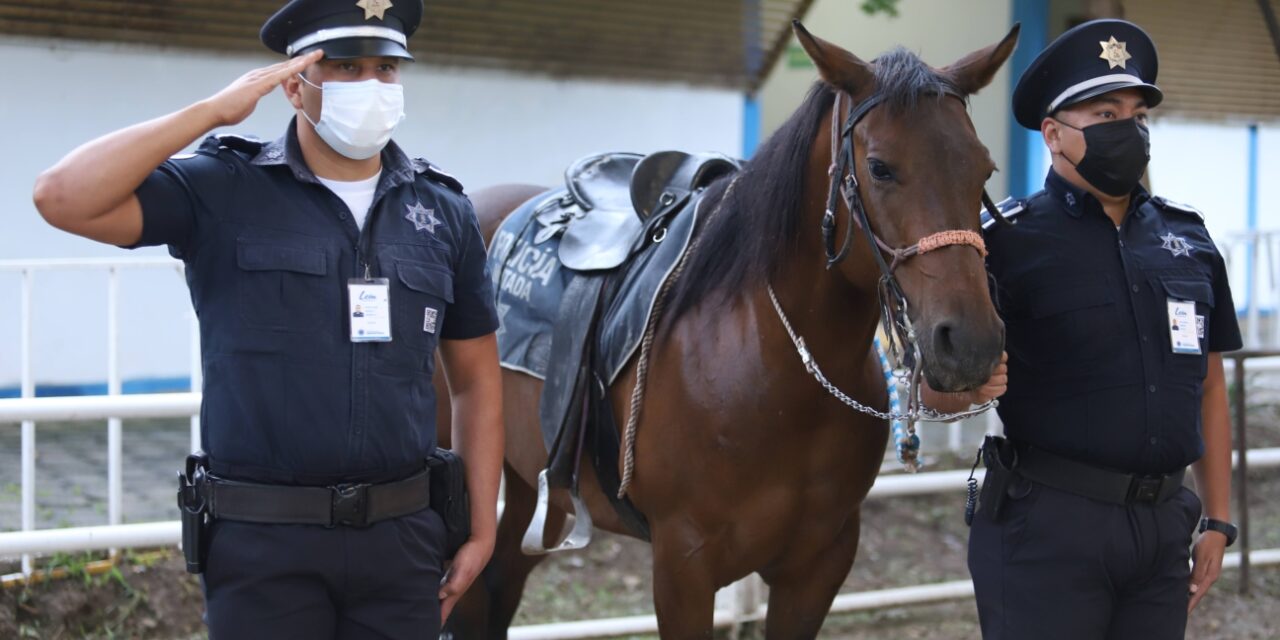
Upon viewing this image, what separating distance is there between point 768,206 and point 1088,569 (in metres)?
1.07

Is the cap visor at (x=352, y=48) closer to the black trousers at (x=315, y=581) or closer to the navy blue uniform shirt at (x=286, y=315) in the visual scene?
the navy blue uniform shirt at (x=286, y=315)

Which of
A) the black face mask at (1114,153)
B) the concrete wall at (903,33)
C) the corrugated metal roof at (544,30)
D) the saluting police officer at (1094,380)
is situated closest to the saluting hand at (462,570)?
the saluting police officer at (1094,380)

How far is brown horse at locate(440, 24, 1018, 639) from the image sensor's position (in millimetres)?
2521

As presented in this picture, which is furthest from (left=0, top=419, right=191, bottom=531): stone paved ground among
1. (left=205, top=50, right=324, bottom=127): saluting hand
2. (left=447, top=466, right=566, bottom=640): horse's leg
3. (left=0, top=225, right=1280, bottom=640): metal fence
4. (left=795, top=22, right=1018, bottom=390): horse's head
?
(left=795, top=22, right=1018, bottom=390): horse's head

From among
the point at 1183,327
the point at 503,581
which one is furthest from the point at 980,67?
the point at 503,581

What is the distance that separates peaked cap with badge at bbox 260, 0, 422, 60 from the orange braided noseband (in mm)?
1041

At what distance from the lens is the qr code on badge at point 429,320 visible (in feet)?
7.61

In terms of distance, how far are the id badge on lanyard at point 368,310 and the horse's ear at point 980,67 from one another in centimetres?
128

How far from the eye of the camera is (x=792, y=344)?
9.68 ft

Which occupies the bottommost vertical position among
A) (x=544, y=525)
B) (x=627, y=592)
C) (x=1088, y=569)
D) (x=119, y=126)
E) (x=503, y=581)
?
(x=627, y=592)

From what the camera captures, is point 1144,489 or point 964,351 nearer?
point 964,351

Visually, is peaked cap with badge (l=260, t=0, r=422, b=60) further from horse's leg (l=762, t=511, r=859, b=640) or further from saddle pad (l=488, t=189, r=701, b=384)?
horse's leg (l=762, t=511, r=859, b=640)

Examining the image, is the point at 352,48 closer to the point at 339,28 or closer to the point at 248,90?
the point at 339,28

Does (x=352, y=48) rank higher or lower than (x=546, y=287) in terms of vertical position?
higher
